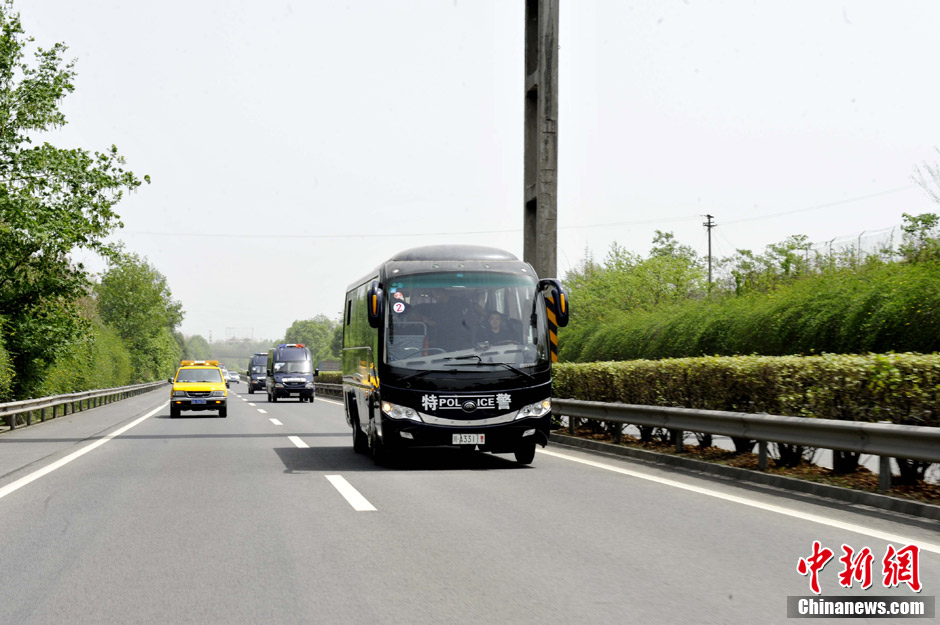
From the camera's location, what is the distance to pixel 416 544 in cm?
735

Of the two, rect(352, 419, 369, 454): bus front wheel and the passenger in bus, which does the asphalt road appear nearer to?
the passenger in bus

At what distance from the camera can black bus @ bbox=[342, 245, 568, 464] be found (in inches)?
491

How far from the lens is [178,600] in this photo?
220 inches

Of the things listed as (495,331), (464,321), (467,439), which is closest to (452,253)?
(464,321)

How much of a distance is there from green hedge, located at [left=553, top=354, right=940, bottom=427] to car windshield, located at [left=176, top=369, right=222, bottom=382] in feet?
56.2

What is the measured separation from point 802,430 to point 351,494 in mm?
4857

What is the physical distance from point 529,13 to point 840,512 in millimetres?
15175

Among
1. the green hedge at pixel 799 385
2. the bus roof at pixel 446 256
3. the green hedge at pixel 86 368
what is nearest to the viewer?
the green hedge at pixel 799 385

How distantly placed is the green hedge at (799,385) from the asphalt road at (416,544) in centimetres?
128

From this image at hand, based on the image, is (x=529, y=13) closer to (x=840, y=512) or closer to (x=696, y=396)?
(x=696, y=396)

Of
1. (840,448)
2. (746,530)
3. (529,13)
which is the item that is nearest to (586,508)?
(746,530)

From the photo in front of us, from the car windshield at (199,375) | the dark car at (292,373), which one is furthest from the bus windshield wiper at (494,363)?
the dark car at (292,373)

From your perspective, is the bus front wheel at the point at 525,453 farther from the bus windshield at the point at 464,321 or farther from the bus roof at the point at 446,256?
the bus roof at the point at 446,256

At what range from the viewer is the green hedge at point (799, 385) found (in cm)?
948
